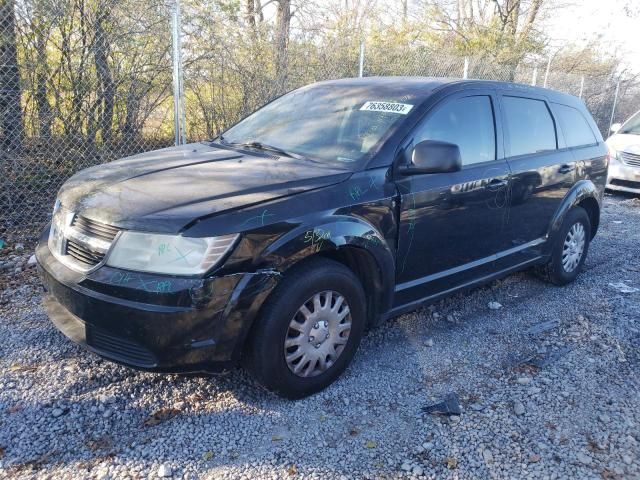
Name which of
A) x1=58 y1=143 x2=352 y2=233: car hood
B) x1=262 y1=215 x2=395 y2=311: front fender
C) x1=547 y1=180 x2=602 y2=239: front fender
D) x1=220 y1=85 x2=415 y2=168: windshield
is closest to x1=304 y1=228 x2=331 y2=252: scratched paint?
x1=262 y1=215 x2=395 y2=311: front fender

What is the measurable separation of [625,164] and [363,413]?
878 centimetres

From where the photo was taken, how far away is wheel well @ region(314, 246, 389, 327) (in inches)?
120

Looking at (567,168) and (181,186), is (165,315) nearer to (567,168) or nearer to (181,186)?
(181,186)

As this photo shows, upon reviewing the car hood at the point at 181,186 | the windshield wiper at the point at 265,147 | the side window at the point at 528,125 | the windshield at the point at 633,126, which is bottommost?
the windshield at the point at 633,126

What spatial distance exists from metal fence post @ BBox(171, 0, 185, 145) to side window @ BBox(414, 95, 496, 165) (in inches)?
146

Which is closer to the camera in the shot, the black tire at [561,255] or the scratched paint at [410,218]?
the scratched paint at [410,218]

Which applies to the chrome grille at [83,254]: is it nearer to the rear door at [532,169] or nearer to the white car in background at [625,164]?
the rear door at [532,169]

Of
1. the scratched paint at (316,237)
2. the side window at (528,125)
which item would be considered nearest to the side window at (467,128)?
the side window at (528,125)

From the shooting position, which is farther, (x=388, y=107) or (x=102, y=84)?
(x=102, y=84)

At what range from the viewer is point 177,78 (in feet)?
20.2

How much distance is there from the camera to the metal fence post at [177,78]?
19.6 ft

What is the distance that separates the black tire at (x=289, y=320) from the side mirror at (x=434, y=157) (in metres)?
0.77

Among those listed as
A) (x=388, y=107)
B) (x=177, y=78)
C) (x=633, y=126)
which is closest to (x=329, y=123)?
(x=388, y=107)

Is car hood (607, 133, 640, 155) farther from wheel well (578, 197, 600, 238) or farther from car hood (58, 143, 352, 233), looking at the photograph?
car hood (58, 143, 352, 233)
